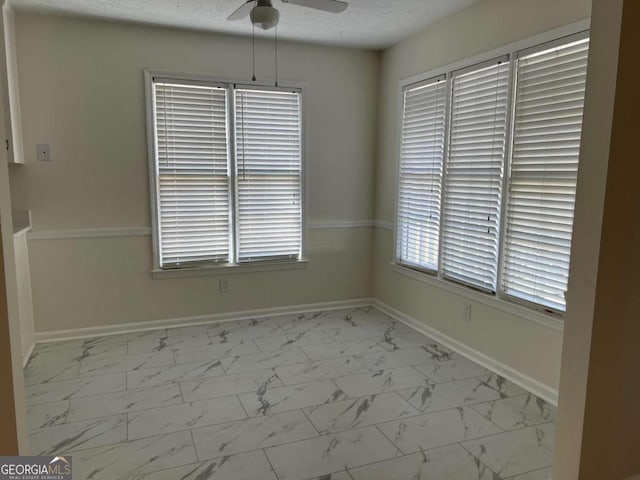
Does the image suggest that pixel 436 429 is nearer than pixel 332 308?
Yes

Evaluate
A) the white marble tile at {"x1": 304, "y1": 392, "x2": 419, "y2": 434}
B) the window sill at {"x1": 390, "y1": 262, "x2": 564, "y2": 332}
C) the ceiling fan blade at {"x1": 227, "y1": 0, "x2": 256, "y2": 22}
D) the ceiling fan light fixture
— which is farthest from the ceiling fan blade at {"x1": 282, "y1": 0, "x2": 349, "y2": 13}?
the white marble tile at {"x1": 304, "y1": 392, "x2": 419, "y2": 434}

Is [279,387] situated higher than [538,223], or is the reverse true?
[538,223]

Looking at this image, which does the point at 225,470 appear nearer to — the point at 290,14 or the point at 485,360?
the point at 485,360

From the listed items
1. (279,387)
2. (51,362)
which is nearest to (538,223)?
(279,387)

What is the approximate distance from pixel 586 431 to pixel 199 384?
7.21ft

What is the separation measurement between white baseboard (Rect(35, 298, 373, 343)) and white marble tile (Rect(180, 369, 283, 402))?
1.19 meters

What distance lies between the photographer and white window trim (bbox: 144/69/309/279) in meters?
3.81

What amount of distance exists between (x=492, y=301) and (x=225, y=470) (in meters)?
2.06

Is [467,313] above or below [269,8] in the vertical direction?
below

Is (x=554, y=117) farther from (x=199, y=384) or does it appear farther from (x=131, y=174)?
(x=131, y=174)

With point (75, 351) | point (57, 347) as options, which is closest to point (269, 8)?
point (75, 351)

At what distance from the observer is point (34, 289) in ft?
12.0

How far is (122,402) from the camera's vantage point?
2.75m

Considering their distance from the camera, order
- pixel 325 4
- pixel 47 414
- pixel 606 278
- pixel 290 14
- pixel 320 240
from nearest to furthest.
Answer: pixel 606 278 < pixel 47 414 < pixel 325 4 < pixel 290 14 < pixel 320 240
